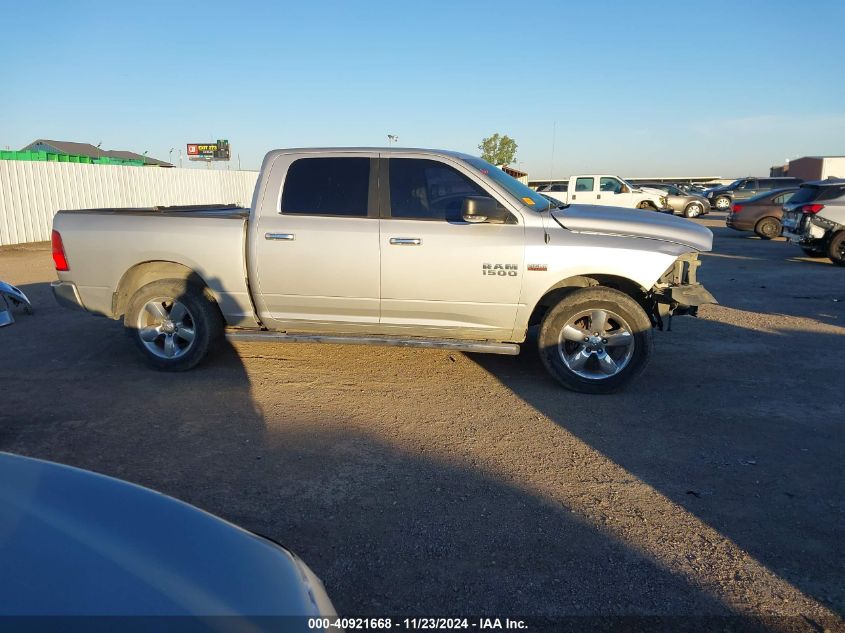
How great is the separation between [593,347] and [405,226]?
6.15 feet

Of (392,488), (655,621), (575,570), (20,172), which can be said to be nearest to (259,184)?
(392,488)

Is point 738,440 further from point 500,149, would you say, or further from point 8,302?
point 500,149

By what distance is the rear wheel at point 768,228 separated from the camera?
18.6 metres

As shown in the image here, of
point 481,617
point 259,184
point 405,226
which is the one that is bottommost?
point 481,617

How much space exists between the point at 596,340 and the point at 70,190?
17.6m

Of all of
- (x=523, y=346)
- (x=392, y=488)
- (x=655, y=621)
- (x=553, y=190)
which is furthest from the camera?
(x=553, y=190)

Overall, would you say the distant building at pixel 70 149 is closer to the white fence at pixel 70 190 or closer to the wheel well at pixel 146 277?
the white fence at pixel 70 190

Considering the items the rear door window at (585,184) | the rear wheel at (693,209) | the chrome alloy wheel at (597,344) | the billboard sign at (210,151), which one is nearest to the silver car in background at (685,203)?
the rear wheel at (693,209)

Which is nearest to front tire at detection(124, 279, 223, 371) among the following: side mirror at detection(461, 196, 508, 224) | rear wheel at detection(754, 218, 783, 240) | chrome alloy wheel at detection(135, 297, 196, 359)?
chrome alloy wheel at detection(135, 297, 196, 359)

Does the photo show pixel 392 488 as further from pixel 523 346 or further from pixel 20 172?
pixel 20 172

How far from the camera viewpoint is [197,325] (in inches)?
227

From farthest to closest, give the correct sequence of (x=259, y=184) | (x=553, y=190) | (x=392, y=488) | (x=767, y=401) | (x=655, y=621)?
1. (x=553, y=190)
2. (x=259, y=184)
3. (x=767, y=401)
4. (x=392, y=488)
5. (x=655, y=621)

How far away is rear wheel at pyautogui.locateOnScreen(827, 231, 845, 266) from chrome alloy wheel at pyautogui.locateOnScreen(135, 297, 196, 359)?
12.6 metres

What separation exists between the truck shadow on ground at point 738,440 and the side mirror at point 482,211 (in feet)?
4.80
